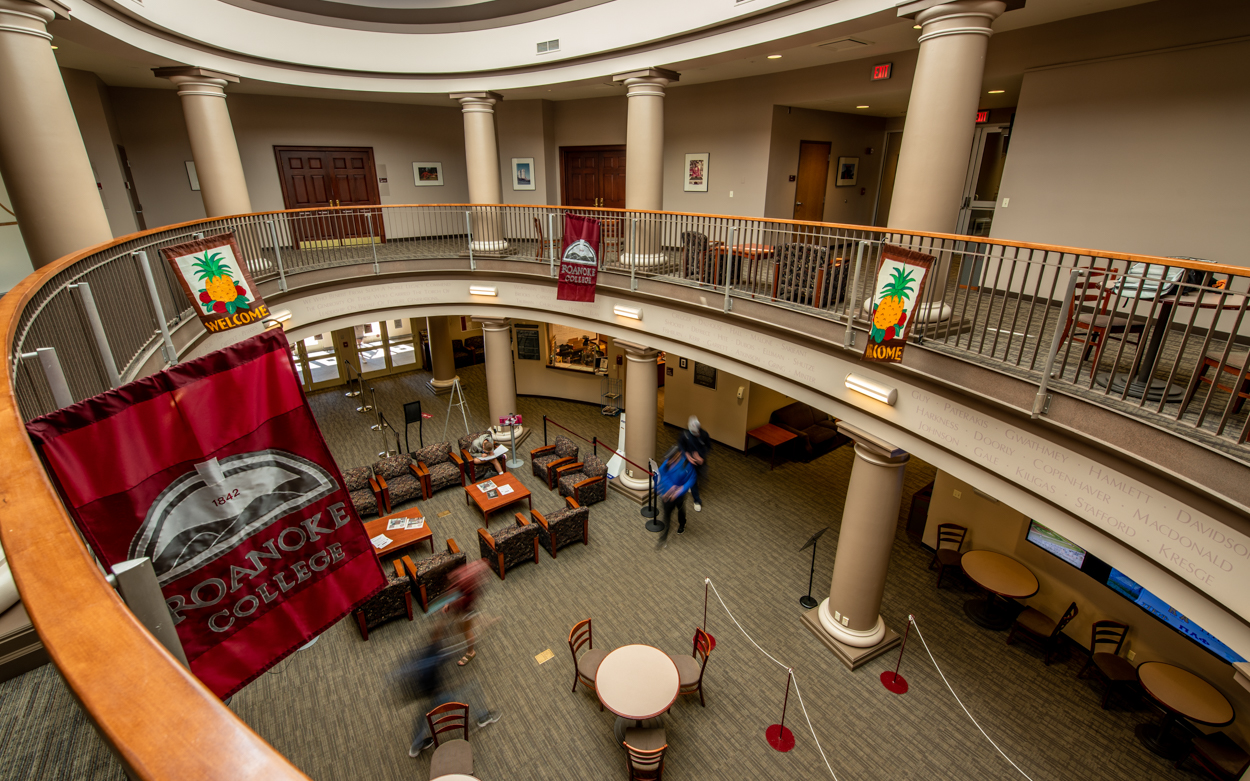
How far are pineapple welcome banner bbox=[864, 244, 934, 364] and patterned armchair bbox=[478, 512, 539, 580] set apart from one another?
574 centimetres

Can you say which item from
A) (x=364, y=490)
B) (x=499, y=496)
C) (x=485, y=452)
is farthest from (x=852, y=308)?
(x=364, y=490)

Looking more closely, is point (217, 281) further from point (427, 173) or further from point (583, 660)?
point (427, 173)

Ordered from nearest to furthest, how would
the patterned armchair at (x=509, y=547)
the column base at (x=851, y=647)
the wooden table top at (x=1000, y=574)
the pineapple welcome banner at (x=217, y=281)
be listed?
the pineapple welcome banner at (x=217, y=281) < the column base at (x=851, y=647) < the wooden table top at (x=1000, y=574) < the patterned armchair at (x=509, y=547)

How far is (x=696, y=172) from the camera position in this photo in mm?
12602

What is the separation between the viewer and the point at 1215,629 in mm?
3715

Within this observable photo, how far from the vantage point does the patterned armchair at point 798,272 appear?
6.76m

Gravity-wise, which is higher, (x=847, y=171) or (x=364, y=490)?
(x=847, y=171)

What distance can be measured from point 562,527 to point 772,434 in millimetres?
5607

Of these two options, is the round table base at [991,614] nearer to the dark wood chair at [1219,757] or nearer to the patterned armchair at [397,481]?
the dark wood chair at [1219,757]

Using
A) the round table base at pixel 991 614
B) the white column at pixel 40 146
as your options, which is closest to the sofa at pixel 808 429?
the round table base at pixel 991 614

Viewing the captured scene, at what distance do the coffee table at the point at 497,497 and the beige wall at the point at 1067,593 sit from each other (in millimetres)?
7022

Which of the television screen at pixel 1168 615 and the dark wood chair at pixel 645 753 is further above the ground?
the television screen at pixel 1168 615

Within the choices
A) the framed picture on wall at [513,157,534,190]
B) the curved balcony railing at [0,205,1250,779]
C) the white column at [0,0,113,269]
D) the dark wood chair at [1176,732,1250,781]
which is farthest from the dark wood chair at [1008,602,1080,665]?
the framed picture on wall at [513,157,534,190]

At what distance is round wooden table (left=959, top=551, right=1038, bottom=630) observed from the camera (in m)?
7.98
